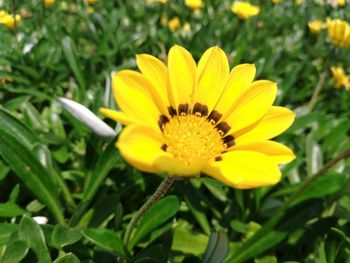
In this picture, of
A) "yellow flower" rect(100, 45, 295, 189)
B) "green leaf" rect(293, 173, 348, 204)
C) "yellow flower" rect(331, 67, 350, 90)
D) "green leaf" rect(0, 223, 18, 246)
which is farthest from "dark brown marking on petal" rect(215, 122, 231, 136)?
"yellow flower" rect(331, 67, 350, 90)

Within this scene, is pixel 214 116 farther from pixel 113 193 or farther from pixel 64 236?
pixel 113 193

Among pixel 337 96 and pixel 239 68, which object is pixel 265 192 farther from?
pixel 337 96

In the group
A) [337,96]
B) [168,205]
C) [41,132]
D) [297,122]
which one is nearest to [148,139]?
[168,205]

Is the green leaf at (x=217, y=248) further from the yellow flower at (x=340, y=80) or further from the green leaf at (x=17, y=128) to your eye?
the yellow flower at (x=340, y=80)

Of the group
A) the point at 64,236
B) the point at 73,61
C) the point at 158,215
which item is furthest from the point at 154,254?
the point at 73,61

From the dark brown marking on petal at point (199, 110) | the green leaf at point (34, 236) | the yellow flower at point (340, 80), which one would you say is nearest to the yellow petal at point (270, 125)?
the dark brown marking on petal at point (199, 110)

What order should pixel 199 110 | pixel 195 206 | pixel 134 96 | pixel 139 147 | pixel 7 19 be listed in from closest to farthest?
pixel 139 147
pixel 134 96
pixel 199 110
pixel 195 206
pixel 7 19
